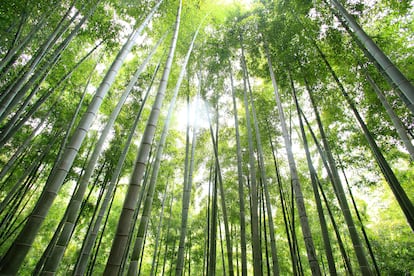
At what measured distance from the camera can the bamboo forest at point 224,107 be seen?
123 inches

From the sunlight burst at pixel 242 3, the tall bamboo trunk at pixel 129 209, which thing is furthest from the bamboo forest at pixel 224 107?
the tall bamboo trunk at pixel 129 209

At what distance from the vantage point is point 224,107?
6645 millimetres

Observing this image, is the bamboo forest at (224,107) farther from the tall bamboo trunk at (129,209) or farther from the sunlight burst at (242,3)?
the tall bamboo trunk at (129,209)

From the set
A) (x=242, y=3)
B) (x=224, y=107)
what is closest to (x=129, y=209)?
(x=224, y=107)

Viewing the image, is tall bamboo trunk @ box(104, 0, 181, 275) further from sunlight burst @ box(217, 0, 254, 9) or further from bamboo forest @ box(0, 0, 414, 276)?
sunlight burst @ box(217, 0, 254, 9)

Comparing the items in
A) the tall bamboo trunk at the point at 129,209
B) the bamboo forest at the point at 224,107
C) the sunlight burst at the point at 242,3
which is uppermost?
the sunlight burst at the point at 242,3

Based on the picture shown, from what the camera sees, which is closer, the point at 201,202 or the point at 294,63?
the point at 294,63

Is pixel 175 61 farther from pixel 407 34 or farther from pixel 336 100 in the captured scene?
pixel 407 34

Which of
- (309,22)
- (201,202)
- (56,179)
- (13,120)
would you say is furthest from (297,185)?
(201,202)

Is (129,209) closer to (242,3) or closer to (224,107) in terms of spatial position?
(224,107)

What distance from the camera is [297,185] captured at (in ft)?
8.96

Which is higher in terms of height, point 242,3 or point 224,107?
point 242,3

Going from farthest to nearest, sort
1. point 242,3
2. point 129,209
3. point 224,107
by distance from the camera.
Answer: point 224,107 < point 242,3 < point 129,209

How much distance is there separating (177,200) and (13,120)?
654 centimetres
